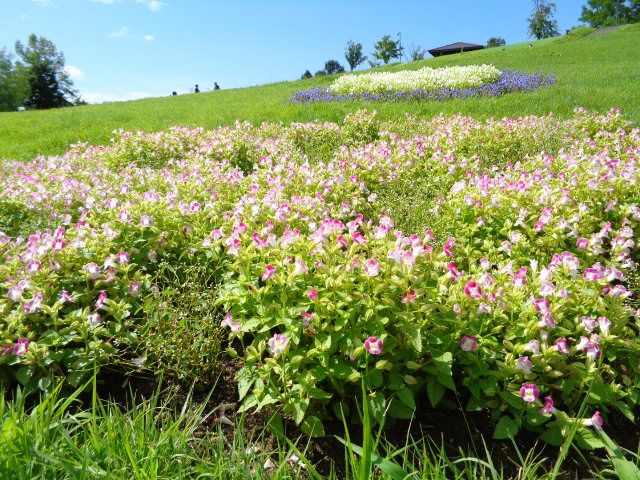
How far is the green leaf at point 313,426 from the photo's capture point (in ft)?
7.25

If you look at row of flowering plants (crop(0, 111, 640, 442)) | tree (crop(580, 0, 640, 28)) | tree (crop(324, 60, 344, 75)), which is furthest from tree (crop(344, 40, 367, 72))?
row of flowering plants (crop(0, 111, 640, 442))

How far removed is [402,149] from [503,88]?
32.1 ft

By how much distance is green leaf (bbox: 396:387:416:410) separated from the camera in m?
2.19

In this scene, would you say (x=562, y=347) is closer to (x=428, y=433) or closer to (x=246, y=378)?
(x=428, y=433)

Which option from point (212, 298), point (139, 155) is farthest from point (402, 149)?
point (139, 155)

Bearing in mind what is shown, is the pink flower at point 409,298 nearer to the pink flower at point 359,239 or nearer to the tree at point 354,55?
the pink flower at point 359,239

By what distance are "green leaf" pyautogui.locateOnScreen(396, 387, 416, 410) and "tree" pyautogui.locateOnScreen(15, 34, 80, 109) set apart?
194 ft

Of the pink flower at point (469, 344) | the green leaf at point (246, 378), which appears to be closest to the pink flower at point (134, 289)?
the green leaf at point (246, 378)

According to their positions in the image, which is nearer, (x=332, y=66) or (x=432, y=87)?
(x=432, y=87)

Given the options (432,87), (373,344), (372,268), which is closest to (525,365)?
(373,344)

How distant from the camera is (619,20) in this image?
2479 inches

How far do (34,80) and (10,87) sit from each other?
35.1ft

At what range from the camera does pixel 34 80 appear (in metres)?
53.8

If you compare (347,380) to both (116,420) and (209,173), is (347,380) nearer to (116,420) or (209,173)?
(116,420)
